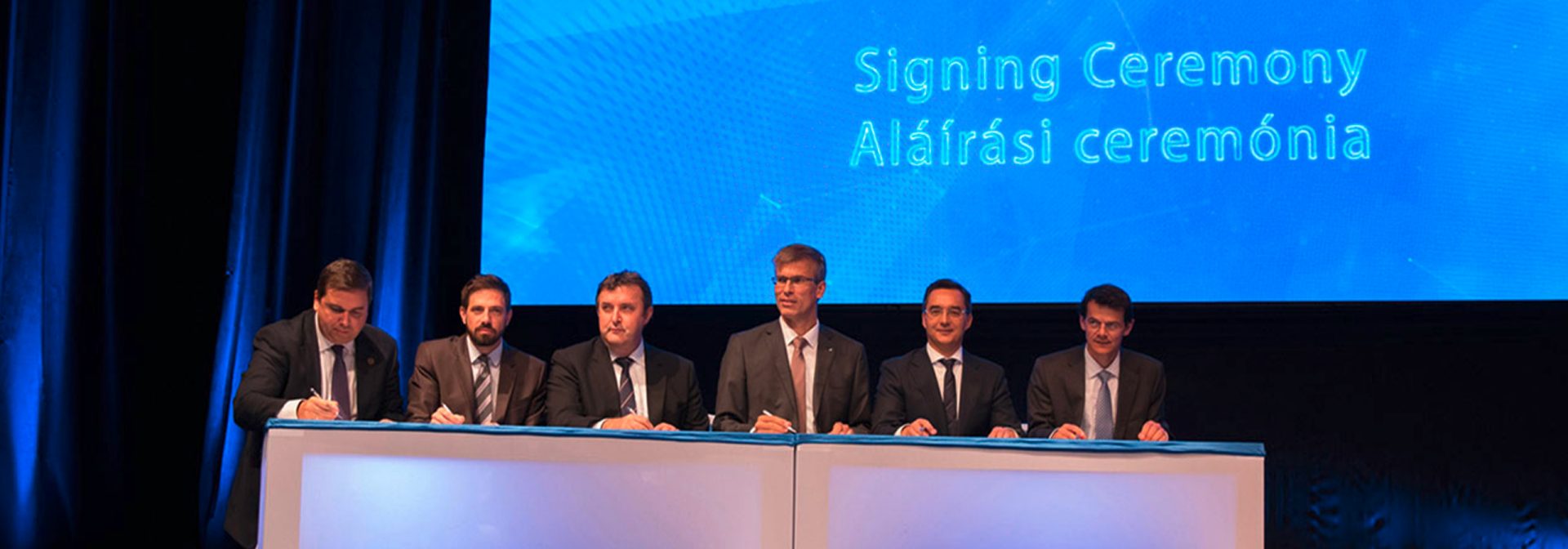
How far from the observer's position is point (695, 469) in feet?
6.98

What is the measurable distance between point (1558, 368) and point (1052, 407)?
237 cm

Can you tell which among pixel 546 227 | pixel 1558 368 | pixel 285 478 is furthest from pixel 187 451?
pixel 1558 368

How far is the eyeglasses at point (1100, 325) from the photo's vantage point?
436 centimetres

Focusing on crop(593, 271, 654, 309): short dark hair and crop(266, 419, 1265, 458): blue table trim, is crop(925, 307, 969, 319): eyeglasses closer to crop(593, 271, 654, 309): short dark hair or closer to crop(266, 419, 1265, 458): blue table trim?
crop(593, 271, 654, 309): short dark hair

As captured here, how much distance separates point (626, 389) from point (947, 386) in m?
1.06

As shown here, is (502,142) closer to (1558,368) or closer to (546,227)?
(546,227)

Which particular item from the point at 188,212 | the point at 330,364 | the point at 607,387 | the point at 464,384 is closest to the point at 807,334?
the point at 607,387

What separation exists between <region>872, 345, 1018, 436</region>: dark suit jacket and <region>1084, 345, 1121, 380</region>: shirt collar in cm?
29

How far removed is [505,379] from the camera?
439 cm

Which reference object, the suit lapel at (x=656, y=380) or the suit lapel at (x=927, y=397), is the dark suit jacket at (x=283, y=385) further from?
the suit lapel at (x=927, y=397)

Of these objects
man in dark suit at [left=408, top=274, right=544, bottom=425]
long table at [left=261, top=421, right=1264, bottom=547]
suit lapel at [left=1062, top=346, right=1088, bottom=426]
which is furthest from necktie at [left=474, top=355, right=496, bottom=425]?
long table at [left=261, top=421, right=1264, bottom=547]

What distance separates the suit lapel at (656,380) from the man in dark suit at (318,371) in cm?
79

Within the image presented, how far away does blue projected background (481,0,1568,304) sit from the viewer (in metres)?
5.16

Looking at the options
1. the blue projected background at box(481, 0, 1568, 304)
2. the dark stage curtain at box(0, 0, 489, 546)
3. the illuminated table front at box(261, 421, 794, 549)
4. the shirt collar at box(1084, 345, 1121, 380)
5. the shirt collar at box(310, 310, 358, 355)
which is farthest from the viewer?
the dark stage curtain at box(0, 0, 489, 546)
